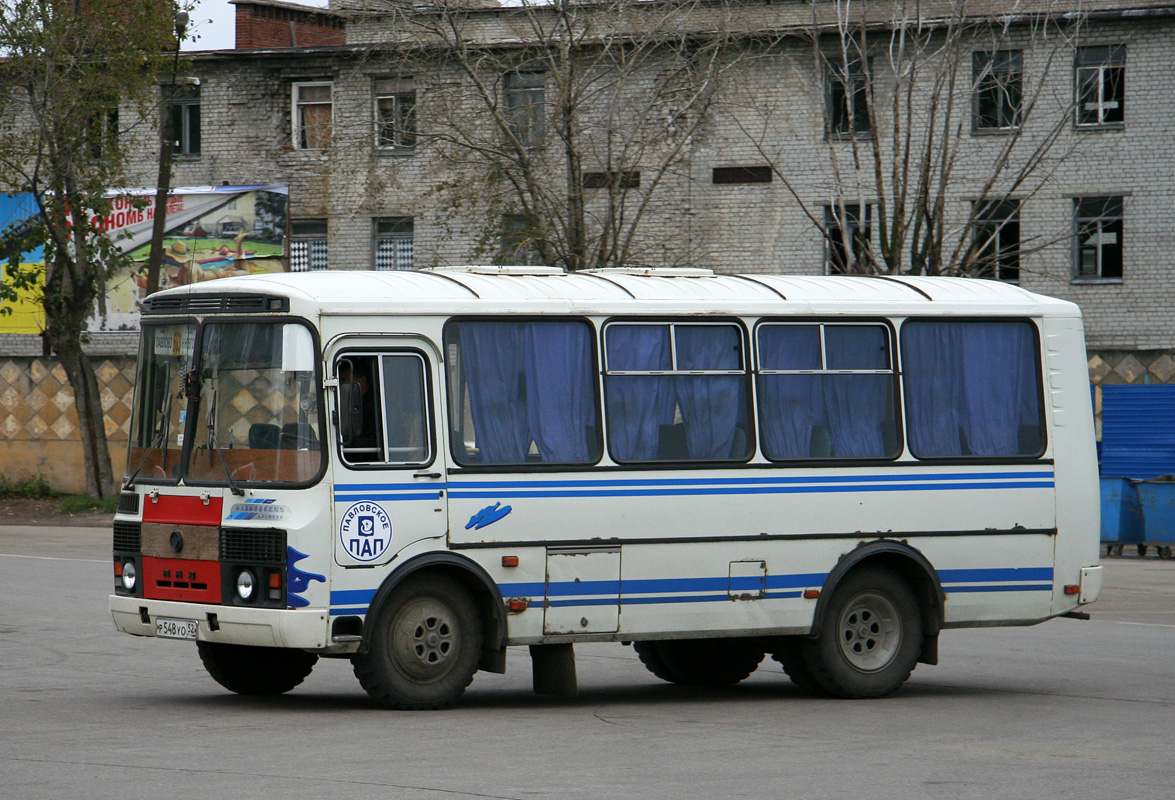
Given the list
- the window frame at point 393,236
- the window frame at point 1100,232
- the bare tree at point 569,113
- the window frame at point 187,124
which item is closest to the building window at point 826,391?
the bare tree at point 569,113

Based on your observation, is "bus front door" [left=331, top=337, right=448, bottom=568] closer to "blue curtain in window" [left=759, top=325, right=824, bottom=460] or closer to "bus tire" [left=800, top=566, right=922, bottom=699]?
"blue curtain in window" [left=759, top=325, right=824, bottom=460]

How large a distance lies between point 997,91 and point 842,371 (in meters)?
23.9

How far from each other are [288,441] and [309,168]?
2942 cm

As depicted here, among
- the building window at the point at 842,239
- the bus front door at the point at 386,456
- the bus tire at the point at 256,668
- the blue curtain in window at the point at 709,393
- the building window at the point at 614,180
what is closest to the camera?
the bus front door at the point at 386,456

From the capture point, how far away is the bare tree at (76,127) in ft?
100

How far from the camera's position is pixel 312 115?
38.4 metres

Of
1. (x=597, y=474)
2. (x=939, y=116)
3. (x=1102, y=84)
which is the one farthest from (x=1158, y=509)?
(x=597, y=474)

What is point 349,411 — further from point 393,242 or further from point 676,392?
point 393,242

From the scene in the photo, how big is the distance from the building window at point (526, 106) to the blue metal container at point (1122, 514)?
10826 mm

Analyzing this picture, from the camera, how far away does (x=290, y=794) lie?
7.19m

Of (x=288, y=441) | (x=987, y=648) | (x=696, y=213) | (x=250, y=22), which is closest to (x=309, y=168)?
(x=250, y=22)

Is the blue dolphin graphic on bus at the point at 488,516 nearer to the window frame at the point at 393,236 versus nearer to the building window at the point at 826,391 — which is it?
the building window at the point at 826,391

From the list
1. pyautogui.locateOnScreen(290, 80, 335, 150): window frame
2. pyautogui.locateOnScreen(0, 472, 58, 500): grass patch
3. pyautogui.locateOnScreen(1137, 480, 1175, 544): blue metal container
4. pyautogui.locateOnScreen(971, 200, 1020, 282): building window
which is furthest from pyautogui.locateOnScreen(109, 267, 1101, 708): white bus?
pyautogui.locateOnScreen(290, 80, 335, 150): window frame

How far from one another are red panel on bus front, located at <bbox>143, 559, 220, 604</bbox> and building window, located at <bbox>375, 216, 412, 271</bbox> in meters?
28.2
